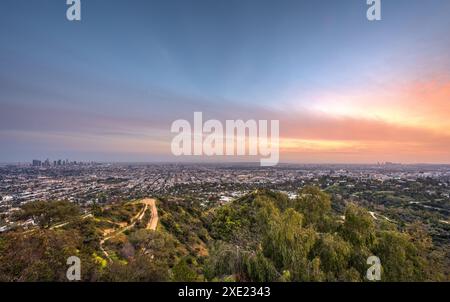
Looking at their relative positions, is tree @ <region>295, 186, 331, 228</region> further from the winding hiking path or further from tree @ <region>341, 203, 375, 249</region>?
the winding hiking path

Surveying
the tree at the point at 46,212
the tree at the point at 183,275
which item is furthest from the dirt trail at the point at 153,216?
the tree at the point at 183,275

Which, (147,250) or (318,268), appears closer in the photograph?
(318,268)

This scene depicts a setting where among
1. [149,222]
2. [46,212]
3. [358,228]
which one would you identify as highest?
[358,228]

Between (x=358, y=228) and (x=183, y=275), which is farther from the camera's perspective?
(x=358, y=228)

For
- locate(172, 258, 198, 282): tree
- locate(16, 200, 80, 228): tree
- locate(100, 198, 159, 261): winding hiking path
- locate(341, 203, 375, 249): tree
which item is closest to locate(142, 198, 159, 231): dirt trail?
locate(100, 198, 159, 261): winding hiking path

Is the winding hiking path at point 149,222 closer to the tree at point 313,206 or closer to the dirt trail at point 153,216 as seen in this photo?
the dirt trail at point 153,216

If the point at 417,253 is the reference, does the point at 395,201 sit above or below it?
below

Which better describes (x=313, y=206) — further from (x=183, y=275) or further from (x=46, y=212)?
(x=46, y=212)

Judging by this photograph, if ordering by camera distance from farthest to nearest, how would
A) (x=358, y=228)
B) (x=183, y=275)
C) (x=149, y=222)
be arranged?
(x=149, y=222), (x=358, y=228), (x=183, y=275)

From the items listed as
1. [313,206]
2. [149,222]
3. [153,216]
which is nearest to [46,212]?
[149,222]
